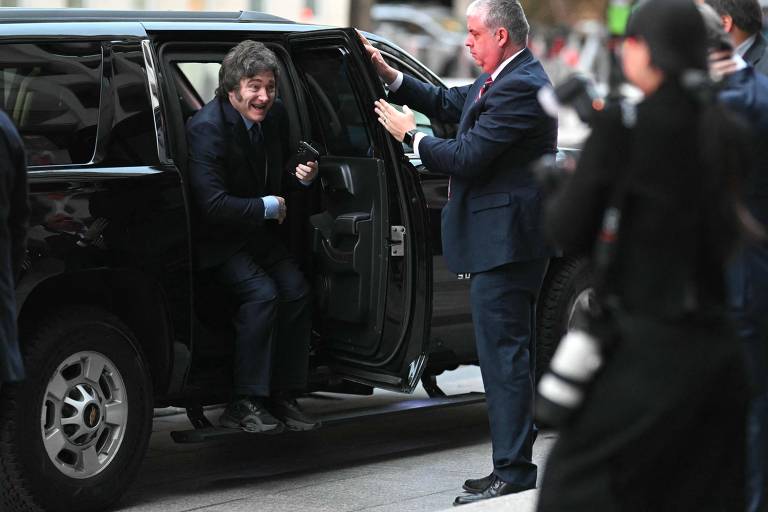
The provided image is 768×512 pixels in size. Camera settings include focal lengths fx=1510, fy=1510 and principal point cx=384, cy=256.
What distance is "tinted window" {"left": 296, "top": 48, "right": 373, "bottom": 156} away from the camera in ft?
21.5

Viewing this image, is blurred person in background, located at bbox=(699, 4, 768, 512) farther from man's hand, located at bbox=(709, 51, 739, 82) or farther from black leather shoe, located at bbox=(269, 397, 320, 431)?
black leather shoe, located at bbox=(269, 397, 320, 431)

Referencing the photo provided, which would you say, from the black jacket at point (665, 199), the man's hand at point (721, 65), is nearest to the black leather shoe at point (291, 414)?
the man's hand at point (721, 65)

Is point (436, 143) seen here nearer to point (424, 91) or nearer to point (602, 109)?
point (424, 91)

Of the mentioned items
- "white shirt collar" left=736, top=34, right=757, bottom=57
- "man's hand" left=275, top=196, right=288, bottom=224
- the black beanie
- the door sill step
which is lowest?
the door sill step

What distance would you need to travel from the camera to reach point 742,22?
5.42 metres

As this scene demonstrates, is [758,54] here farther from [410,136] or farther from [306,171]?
[306,171]

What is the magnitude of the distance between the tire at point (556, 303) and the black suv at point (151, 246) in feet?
1.61

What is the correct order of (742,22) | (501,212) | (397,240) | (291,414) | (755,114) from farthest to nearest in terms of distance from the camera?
(291,414) → (397,240) → (501,212) → (742,22) → (755,114)

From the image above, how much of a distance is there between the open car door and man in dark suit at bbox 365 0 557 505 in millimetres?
419

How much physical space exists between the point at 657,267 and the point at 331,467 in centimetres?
371

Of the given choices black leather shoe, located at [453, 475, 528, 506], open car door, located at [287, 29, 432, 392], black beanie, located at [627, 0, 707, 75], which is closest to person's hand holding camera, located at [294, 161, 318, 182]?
open car door, located at [287, 29, 432, 392]

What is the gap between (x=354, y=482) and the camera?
663cm

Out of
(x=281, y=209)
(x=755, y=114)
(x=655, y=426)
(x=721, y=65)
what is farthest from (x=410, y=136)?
(x=655, y=426)

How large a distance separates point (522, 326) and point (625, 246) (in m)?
2.46
